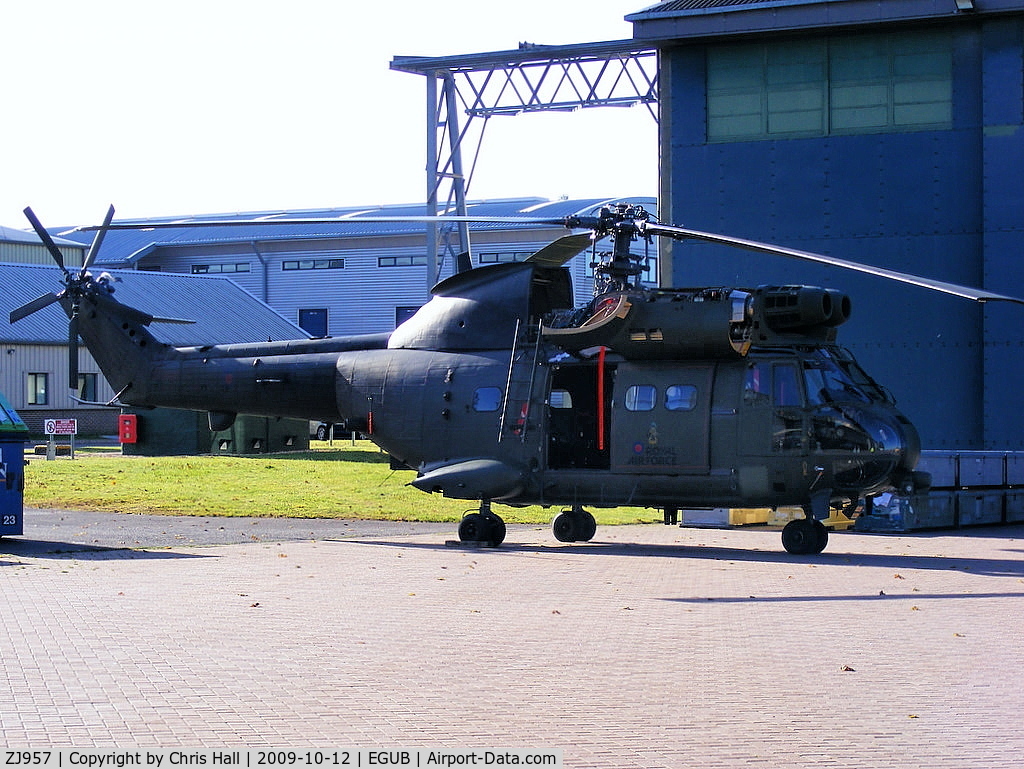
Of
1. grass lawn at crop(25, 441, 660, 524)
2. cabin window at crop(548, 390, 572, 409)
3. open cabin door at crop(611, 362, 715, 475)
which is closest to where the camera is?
open cabin door at crop(611, 362, 715, 475)

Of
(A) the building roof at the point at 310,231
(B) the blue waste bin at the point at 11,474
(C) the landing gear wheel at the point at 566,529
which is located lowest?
(C) the landing gear wheel at the point at 566,529

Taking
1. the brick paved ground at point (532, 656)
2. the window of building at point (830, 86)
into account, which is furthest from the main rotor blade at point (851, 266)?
the window of building at point (830, 86)

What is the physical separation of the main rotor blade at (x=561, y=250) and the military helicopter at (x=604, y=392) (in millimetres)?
36

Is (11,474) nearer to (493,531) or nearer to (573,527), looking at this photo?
(493,531)

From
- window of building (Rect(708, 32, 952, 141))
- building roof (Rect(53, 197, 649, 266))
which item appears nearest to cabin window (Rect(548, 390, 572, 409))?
window of building (Rect(708, 32, 952, 141))

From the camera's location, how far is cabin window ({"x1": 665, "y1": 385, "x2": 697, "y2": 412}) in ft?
59.9

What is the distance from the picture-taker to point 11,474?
728 inches

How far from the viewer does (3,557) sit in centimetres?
1731

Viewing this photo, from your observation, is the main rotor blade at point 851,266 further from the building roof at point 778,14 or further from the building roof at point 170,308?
the building roof at point 170,308

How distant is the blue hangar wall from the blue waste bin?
1235cm

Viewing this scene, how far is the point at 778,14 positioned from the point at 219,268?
61990mm

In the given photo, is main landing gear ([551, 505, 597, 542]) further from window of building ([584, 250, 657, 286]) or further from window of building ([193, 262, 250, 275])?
window of building ([193, 262, 250, 275])

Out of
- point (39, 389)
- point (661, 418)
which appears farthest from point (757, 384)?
point (39, 389)

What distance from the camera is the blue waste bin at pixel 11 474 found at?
1839 cm
